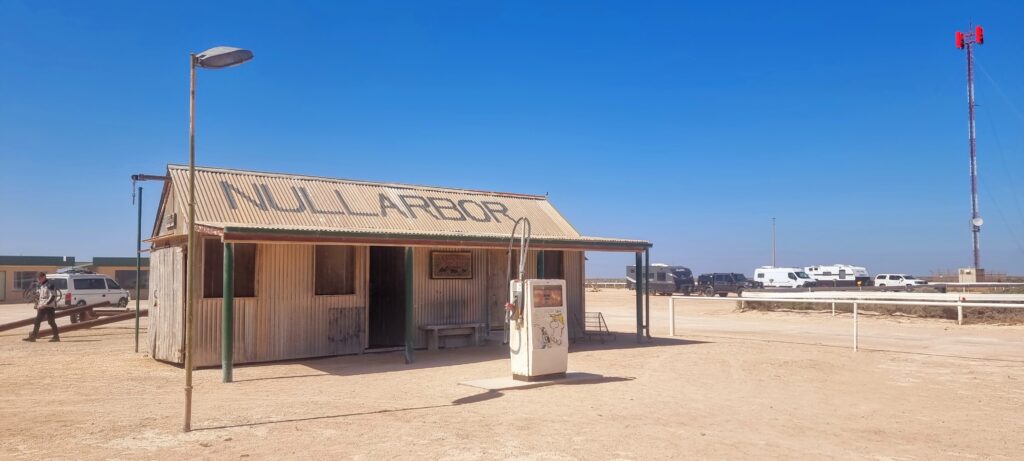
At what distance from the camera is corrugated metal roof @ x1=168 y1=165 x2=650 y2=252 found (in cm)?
1433

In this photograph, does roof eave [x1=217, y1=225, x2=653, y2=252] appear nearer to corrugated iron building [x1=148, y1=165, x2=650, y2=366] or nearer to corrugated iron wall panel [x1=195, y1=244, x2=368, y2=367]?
corrugated iron building [x1=148, y1=165, x2=650, y2=366]

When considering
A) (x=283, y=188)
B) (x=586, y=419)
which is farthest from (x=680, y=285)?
(x=586, y=419)

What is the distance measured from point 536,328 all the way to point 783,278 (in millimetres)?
46874

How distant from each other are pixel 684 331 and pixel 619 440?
15044 mm

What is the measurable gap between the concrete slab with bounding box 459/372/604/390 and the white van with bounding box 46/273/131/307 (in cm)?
2185

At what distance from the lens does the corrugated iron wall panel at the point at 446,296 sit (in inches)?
644

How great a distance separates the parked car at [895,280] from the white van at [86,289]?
152ft

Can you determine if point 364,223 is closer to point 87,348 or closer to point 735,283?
point 87,348

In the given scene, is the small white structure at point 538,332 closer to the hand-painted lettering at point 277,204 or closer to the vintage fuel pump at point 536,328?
the vintage fuel pump at point 536,328

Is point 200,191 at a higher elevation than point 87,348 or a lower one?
higher

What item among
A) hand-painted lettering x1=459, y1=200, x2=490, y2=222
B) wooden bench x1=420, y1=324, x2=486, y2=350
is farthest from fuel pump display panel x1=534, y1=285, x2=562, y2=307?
hand-painted lettering x1=459, y1=200, x2=490, y2=222

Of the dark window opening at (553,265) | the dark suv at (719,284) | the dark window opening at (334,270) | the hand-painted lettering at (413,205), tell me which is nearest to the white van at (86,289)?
the hand-painted lettering at (413,205)

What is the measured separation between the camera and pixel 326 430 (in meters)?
8.12

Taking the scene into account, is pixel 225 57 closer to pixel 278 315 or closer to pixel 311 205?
pixel 278 315
